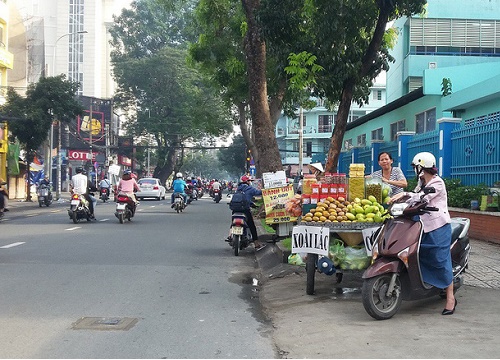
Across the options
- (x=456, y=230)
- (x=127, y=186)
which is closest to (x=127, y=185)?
(x=127, y=186)

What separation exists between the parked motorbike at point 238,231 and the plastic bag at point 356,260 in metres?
4.48

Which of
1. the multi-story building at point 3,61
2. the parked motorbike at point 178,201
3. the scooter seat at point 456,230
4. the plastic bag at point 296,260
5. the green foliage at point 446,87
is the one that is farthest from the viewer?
the multi-story building at point 3,61

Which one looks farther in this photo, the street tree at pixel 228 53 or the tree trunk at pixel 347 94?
the street tree at pixel 228 53

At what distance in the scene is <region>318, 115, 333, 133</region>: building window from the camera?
204 feet

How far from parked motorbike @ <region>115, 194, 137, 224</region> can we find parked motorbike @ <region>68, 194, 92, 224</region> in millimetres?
919

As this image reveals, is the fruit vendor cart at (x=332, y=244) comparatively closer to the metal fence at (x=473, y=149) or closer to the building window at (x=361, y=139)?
the metal fence at (x=473, y=149)

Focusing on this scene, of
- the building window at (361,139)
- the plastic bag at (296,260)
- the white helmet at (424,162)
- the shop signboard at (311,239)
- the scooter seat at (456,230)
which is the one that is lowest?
the plastic bag at (296,260)

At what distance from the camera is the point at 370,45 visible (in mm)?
13258

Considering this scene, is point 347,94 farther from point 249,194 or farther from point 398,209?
point 398,209

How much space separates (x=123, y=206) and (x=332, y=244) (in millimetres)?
11562

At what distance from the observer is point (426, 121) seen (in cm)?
2141

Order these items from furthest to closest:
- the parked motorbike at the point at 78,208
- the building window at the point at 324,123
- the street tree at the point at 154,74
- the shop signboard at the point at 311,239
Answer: the building window at the point at 324,123 → the street tree at the point at 154,74 → the parked motorbike at the point at 78,208 → the shop signboard at the point at 311,239

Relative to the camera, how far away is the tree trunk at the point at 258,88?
570 inches

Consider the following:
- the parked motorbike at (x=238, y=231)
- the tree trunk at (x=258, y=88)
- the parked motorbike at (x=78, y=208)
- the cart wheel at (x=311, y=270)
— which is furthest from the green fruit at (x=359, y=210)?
the parked motorbike at (x=78, y=208)
